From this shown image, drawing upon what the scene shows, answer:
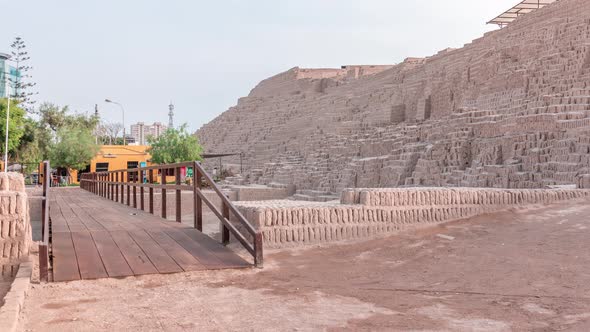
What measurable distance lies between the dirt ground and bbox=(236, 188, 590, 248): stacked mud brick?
406mm

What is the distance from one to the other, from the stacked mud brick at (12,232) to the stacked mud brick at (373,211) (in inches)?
99.3

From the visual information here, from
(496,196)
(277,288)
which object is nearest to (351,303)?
(277,288)

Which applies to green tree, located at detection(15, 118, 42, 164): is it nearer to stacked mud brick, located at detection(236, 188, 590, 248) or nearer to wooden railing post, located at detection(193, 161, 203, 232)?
wooden railing post, located at detection(193, 161, 203, 232)

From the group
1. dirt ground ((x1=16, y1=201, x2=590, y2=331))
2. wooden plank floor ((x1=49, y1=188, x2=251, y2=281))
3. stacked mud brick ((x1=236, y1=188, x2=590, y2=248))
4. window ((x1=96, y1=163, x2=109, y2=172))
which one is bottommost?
dirt ground ((x1=16, y1=201, x2=590, y2=331))

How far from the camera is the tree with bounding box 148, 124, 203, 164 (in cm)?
3372

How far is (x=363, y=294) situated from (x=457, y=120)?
1488cm

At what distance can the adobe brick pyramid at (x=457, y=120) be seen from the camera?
1368cm

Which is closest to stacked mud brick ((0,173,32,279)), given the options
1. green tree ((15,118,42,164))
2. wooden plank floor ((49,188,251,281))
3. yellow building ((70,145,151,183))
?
wooden plank floor ((49,188,251,281))

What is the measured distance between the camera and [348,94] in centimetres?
4959

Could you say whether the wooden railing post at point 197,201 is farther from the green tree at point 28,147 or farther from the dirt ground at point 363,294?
the green tree at point 28,147

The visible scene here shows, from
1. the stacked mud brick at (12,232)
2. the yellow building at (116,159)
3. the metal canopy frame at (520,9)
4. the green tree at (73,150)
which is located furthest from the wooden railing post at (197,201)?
the metal canopy frame at (520,9)

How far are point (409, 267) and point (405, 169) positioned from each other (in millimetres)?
12414

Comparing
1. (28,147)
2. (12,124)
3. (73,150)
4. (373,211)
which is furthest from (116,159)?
(373,211)

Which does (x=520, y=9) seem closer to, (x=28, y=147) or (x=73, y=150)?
(x=73, y=150)
